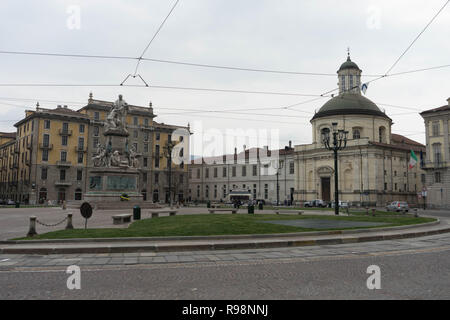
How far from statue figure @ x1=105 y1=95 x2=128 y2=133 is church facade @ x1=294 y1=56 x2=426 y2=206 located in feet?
109

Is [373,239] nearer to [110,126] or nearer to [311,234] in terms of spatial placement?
[311,234]

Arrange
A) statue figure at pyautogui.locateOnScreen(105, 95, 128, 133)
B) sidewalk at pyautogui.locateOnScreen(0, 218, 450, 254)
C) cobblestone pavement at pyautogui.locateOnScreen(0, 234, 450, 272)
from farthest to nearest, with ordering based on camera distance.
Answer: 1. statue figure at pyautogui.locateOnScreen(105, 95, 128, 133)
2. sidewalk at pyautogui.locateOnScreen(0, 218, 450, 254)
3. cobblestone pavement at pyautogui.locateOnScreen(0, 234, 450, 272)

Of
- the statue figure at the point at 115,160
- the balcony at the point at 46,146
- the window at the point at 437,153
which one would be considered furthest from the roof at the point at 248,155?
the statue figure at the point at 115,160

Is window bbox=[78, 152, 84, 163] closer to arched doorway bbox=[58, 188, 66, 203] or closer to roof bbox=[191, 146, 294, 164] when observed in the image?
arched doorway bbox=[58, 188, 66, 203]

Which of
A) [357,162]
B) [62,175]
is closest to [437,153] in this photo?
[357,162]

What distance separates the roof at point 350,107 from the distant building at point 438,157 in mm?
13287

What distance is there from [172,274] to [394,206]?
40302mm

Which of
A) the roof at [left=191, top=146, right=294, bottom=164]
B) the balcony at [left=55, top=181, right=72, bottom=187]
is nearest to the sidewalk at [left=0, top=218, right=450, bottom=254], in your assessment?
the balcony at [left=55, top=181, right=72, bottom=187]

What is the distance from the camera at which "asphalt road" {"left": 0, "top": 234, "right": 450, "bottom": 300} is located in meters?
6.22

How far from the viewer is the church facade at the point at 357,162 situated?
60.4m

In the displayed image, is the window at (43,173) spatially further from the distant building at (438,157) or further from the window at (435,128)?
the window at (435,128)
